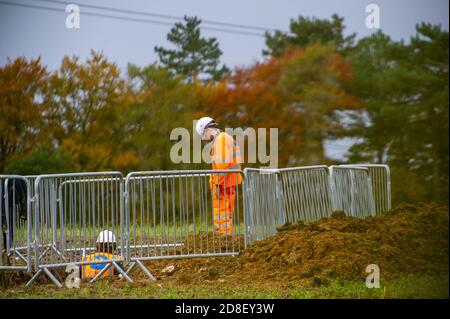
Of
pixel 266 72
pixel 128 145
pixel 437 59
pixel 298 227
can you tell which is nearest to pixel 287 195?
pixel 298 227

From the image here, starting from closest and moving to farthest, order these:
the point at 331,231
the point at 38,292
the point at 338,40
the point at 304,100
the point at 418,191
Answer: the point at 38,292, the point at 331,231, the point at 418,191, the point at 304,100, the point at 338,40

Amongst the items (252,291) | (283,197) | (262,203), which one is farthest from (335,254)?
(283,197)

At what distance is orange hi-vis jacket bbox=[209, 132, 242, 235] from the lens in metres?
12.5

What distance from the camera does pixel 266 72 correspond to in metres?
32.3

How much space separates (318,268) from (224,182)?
86.9 inches

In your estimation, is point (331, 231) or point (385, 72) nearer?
point (331, 231)

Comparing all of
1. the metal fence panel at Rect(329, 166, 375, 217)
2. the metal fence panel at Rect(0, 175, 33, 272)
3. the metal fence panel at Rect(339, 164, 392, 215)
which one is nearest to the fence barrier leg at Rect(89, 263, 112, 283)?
the metal fence panel at Rect(0, 175, 33, 272)

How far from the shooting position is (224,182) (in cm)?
1221

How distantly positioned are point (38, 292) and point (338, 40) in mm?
30023

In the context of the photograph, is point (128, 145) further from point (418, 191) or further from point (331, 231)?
point (331, 231)

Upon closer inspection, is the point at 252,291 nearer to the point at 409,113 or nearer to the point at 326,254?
the point at 326,254

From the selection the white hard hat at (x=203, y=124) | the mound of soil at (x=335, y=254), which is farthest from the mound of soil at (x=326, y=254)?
the white hard hat at (x=203, y=124)

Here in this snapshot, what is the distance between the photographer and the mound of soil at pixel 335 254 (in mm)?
10586

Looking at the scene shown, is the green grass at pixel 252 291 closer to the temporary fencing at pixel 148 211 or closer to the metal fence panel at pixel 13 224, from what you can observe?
the temporary fencing at pixel 148 211
